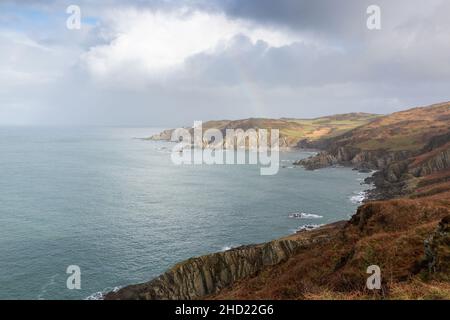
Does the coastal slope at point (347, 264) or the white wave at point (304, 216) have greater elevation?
the coastal slope at point (347, 264)

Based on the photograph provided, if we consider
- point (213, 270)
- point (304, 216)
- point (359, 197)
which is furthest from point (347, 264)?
point (359, 197)

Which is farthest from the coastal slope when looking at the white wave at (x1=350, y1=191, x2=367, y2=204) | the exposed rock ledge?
the white wave at (x1=350, y1=191, x2=367, y2=204)

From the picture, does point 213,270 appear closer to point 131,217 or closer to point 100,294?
point 100,294

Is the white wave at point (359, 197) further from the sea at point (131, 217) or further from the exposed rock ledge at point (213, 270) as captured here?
the exposed rock ledge at point (213, 270)

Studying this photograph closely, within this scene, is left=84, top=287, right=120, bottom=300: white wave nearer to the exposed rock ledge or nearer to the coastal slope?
the coastal slope

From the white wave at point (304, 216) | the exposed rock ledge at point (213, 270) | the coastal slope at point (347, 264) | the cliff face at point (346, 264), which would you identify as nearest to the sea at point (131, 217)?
the white wave at point (304, 216)

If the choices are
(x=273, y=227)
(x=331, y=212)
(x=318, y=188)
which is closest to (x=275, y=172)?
(x=318, y=188)

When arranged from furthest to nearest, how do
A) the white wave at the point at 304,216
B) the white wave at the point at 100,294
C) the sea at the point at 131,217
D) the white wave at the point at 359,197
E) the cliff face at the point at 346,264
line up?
the white wave at the point at 359,197, the white wave at the point at 304,216, the sea at the point at 131,217, the white wave at the point at 100,294, the cliff face at the point at 346,264

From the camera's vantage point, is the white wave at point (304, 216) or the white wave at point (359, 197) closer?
the white wave at point (304, 216)

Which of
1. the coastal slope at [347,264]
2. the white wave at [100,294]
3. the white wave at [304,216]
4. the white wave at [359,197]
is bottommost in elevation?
the white wave at [100,294]

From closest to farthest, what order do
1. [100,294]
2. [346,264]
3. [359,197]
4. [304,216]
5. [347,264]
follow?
[347,264]
[346,264]
[100,294]
[304,216]
[359,197]

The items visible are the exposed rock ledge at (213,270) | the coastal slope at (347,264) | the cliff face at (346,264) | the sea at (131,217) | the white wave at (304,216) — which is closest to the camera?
the coastal slope at (347,264)
